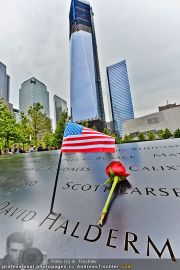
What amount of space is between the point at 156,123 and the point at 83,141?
97556 millimetres

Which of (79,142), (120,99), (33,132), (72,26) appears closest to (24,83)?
(72,26)

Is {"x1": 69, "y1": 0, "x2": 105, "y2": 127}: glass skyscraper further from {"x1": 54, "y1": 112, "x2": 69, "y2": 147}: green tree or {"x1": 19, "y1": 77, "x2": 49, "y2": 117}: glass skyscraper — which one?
{"x1": 54, "y1": 112, "x2": 69, "y2": 147}: green tree

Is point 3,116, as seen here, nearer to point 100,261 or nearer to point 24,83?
point 100,261

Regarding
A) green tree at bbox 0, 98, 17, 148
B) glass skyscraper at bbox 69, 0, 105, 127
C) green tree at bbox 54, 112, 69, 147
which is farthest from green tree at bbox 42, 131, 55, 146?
glass skyscraper at bbox 69, 0, 105, 127

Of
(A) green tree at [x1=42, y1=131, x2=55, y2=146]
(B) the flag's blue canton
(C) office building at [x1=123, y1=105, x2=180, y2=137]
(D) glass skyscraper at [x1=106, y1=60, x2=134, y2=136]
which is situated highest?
(D) glass skyscraper at [x1=106, y1=60, x2=134, y2=136]

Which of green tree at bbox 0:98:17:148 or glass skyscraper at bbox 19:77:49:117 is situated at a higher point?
glass skyscraper at bbox 19:77:49:117

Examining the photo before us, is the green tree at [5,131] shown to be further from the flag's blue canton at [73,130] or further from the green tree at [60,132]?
the flag's blue canton at [73,130]

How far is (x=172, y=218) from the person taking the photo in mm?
1840

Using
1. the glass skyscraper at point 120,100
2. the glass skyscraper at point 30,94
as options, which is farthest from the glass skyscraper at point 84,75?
the glass skyscraper at point 30,94

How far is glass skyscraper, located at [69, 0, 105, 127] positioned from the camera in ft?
448

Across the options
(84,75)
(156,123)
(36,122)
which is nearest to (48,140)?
(36,122)

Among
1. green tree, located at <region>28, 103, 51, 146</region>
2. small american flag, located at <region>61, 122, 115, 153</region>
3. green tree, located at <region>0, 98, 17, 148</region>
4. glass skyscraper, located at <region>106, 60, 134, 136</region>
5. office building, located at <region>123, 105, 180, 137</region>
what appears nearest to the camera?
small american flag, located at <region>61, 122, 115, 153</region>

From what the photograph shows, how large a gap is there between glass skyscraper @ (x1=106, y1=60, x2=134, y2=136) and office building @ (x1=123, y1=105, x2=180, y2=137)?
202 feet

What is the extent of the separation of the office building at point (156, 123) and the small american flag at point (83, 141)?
9340 centimetres
